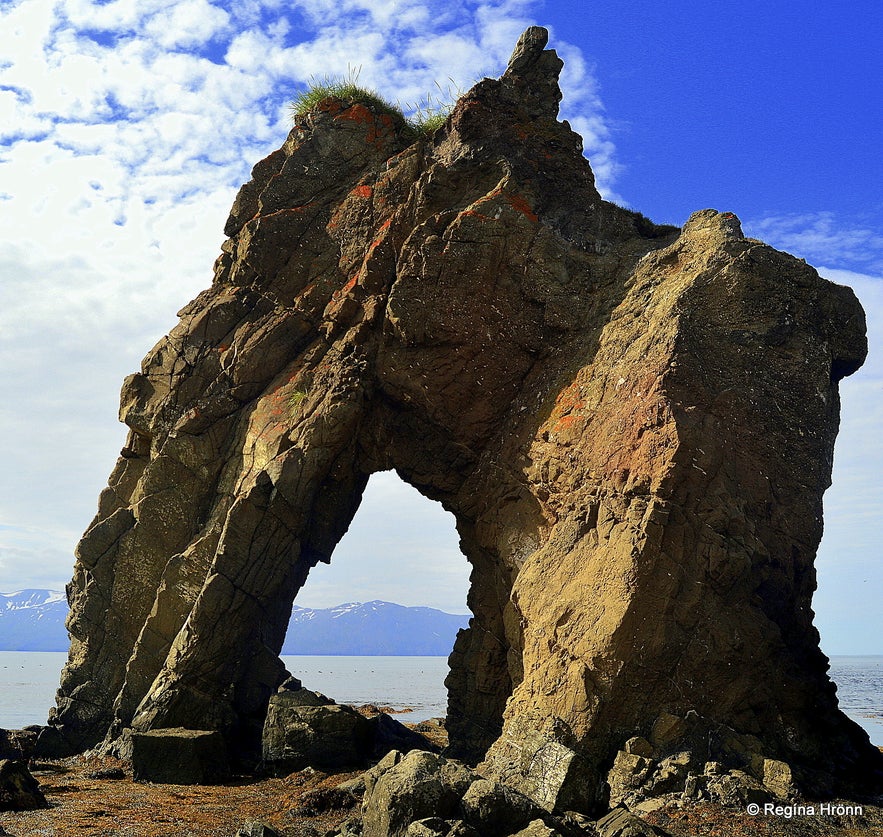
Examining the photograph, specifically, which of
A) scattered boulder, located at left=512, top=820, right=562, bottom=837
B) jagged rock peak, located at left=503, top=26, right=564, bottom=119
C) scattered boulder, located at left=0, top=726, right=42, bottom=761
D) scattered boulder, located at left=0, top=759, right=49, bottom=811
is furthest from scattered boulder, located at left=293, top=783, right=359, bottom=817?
jagged rock peak, located at left=503, top=26, right=564, bottom=119

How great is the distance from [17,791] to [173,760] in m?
3.53

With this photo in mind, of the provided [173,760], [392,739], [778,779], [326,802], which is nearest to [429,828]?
[326,802]

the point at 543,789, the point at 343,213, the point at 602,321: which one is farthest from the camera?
the point at 343,213

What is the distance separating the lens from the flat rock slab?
18.7 meters

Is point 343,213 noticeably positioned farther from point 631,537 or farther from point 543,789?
point 543,789

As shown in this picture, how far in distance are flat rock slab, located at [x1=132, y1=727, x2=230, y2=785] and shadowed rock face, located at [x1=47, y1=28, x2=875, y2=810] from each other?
184cm

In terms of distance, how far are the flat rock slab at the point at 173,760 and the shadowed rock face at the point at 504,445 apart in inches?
72.6

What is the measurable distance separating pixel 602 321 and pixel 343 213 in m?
8.15

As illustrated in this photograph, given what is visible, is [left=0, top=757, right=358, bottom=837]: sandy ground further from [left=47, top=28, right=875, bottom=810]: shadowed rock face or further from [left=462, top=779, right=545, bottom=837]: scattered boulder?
[left=462, top=779, right=545, bottom=837]: scattered boulder

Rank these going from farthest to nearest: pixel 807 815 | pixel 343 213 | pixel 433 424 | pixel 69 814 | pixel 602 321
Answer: pixel 343 213 → pixel 433 424 → pixel 602 321 → pixel 69 814 → pixel 807 815

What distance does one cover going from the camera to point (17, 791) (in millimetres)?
15844

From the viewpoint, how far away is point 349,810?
15445 mm

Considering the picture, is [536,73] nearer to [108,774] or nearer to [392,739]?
[392,739]

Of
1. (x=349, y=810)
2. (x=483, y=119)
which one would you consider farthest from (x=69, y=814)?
(x=483, y=119)
